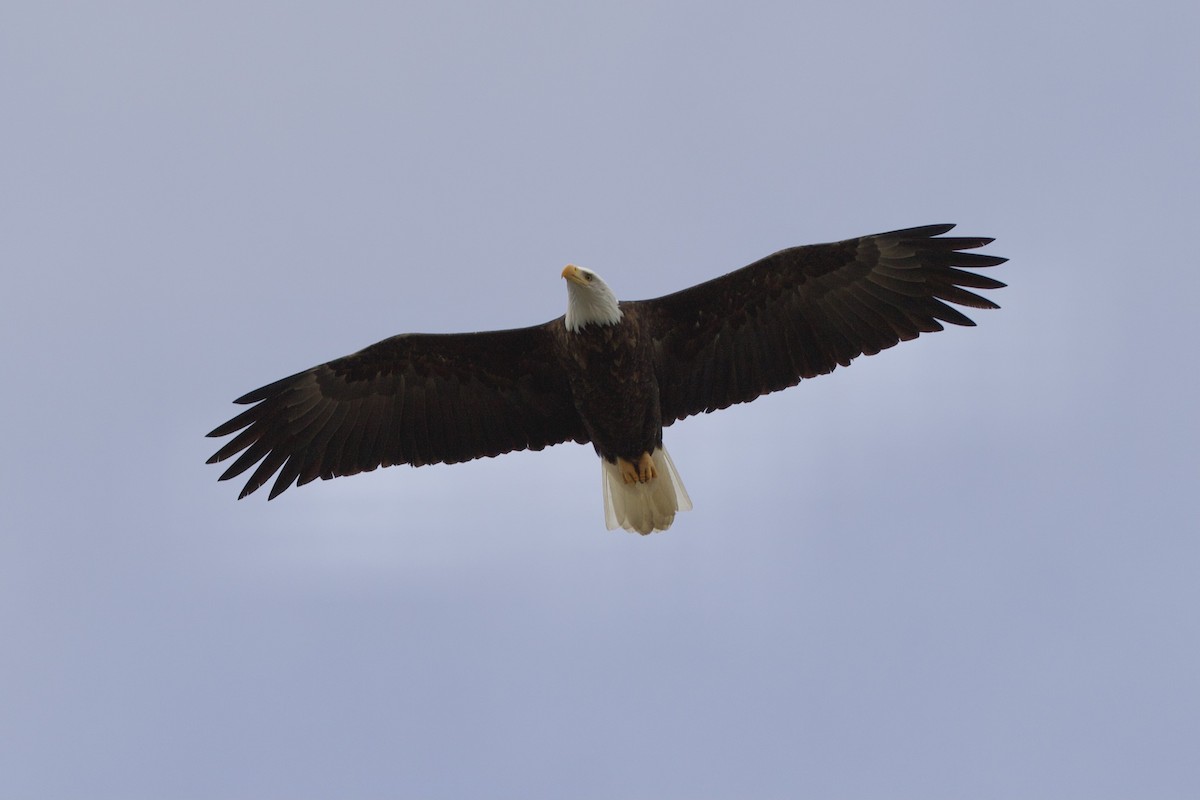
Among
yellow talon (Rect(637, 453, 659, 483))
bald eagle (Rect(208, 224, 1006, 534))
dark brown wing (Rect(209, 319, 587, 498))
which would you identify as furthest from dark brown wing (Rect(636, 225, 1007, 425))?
dark brown wing (Rect(209, 319, 587, 498))

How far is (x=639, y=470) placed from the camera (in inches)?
600

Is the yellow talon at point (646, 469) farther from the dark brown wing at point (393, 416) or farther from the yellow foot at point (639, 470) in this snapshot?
the dark brown wing at point (393, 416)

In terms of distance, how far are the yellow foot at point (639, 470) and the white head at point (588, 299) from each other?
61.7 inches

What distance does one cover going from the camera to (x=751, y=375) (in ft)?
48.7

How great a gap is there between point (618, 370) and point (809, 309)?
1796 mm

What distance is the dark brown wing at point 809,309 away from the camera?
14547mm

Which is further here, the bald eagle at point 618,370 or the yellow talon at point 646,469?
the yellow talon at point 646,469

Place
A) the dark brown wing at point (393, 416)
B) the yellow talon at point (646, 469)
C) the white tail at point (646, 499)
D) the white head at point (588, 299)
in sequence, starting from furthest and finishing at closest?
the white tail at point (646, 499) → the yellow talon at point (646, 469) → the dark brown wing at point (393, 416) → the white head at point (588, 299)

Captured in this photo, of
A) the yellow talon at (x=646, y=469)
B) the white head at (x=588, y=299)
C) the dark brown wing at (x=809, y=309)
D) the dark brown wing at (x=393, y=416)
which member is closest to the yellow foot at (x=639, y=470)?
the yellow talon at (x=646, y=469)

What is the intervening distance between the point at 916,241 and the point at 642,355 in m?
2.52

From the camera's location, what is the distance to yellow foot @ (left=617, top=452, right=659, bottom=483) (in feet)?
49.7

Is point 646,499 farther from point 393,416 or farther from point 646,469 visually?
point 393,416

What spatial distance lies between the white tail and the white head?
168 centimetres

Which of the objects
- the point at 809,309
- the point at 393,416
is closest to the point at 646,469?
the point at 809,309
